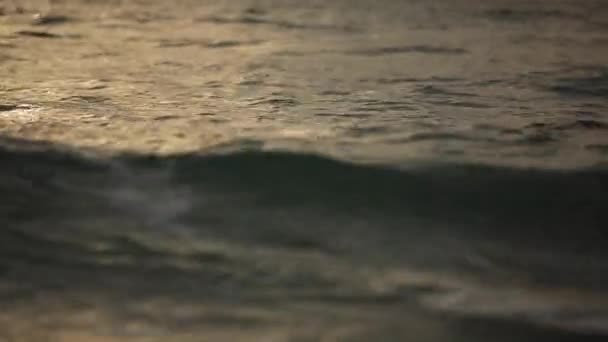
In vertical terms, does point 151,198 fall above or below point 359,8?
below

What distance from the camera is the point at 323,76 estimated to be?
481cm

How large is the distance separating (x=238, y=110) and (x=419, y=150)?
1.10m

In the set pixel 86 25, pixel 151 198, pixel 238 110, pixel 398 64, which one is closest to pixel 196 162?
pixel 151 198

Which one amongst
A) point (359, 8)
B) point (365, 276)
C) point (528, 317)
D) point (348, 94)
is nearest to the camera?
point (528, 317)

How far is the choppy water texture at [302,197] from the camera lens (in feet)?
6.90

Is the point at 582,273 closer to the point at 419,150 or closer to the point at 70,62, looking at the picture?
the point at 419,150

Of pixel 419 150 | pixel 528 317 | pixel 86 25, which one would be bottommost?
pixel 528 317

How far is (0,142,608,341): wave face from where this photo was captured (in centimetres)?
212

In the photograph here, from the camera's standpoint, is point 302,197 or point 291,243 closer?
point 291,243

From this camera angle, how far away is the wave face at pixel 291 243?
83.3 inches

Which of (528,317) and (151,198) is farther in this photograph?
(151,198)

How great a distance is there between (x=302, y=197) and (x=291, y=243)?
426mm

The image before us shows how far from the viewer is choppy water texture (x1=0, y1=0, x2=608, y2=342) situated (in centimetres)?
210

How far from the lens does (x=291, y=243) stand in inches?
100
